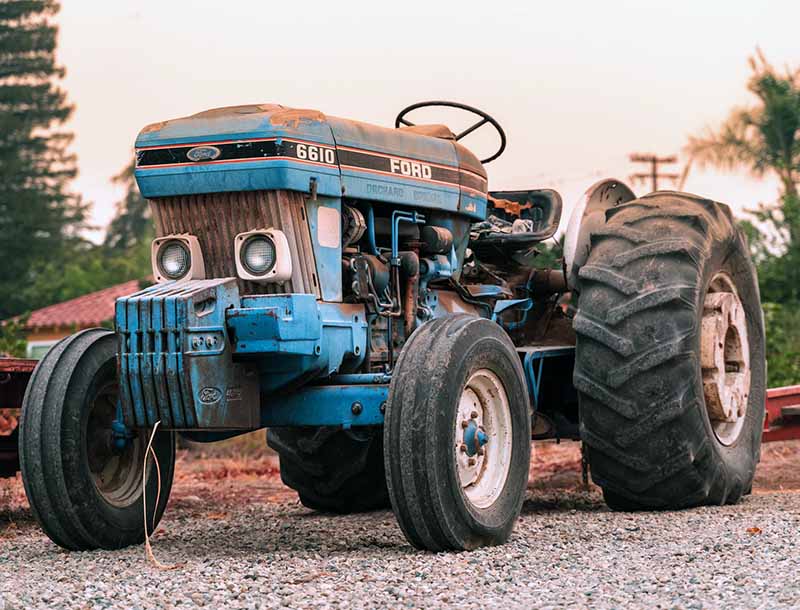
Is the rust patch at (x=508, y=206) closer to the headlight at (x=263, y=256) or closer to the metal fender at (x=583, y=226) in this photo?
the metal fender at (x=583, y=226)

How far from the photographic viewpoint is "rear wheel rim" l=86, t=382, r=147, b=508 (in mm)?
6938

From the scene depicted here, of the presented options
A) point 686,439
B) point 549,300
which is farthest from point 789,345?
point 686,439

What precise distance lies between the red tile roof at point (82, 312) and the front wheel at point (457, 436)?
2693 centimetres

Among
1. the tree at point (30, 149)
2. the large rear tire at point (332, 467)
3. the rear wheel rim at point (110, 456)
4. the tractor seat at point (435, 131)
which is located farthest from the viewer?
the tree at point (30, 149)

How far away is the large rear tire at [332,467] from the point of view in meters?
8.31

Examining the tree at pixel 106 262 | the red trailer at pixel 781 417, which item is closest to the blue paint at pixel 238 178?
the red trailer at pixel 781 417

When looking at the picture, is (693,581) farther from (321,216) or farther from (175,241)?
(175,241)

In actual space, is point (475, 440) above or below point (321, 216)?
below

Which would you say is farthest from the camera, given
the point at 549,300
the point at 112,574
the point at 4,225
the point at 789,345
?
the point at 4,225

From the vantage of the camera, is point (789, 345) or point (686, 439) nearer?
point (686, 439)

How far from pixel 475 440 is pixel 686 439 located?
5.35ft

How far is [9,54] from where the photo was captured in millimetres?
41812

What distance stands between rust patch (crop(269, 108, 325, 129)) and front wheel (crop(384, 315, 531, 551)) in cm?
119

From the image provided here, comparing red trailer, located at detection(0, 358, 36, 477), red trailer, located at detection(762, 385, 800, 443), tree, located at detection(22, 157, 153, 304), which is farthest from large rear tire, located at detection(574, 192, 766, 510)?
tree, located at detection(22, 157, 153, 304)
